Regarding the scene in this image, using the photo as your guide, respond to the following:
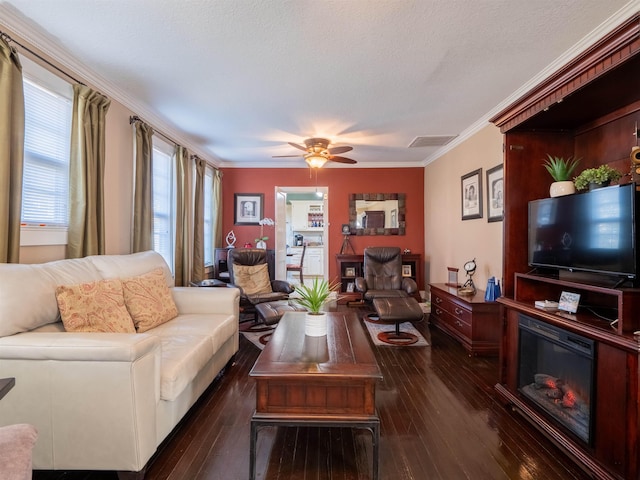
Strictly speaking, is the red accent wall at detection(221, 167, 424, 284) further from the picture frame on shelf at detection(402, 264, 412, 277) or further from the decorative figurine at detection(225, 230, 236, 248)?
the picture frame on shelf at detection(402, 264, 412, 277)

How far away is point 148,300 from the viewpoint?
2365 millimetres

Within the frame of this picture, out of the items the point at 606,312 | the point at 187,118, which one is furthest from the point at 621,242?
the point at 187,118

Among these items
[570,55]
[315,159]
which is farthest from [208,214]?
[570,55]

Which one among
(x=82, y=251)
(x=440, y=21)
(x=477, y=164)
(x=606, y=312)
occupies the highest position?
(x=440, y=21)

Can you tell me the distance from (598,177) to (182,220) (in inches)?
165

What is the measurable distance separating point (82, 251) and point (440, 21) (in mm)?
3131

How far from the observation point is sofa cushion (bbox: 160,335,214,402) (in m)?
1.66

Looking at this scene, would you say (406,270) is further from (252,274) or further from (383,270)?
(252,274)

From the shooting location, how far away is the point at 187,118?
3.61 m

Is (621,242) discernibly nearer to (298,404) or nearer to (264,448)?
(298,404)

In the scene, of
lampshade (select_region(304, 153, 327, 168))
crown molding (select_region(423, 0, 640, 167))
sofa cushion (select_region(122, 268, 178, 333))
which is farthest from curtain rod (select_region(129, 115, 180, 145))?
crown molding (select_region(423, 0, 640, 167))

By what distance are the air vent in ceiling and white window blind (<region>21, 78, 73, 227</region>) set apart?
Answer: 399 cm

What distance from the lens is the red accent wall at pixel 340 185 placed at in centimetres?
580

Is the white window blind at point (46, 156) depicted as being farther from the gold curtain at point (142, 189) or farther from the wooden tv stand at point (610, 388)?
the wooden tv stand at point (610, 388)
